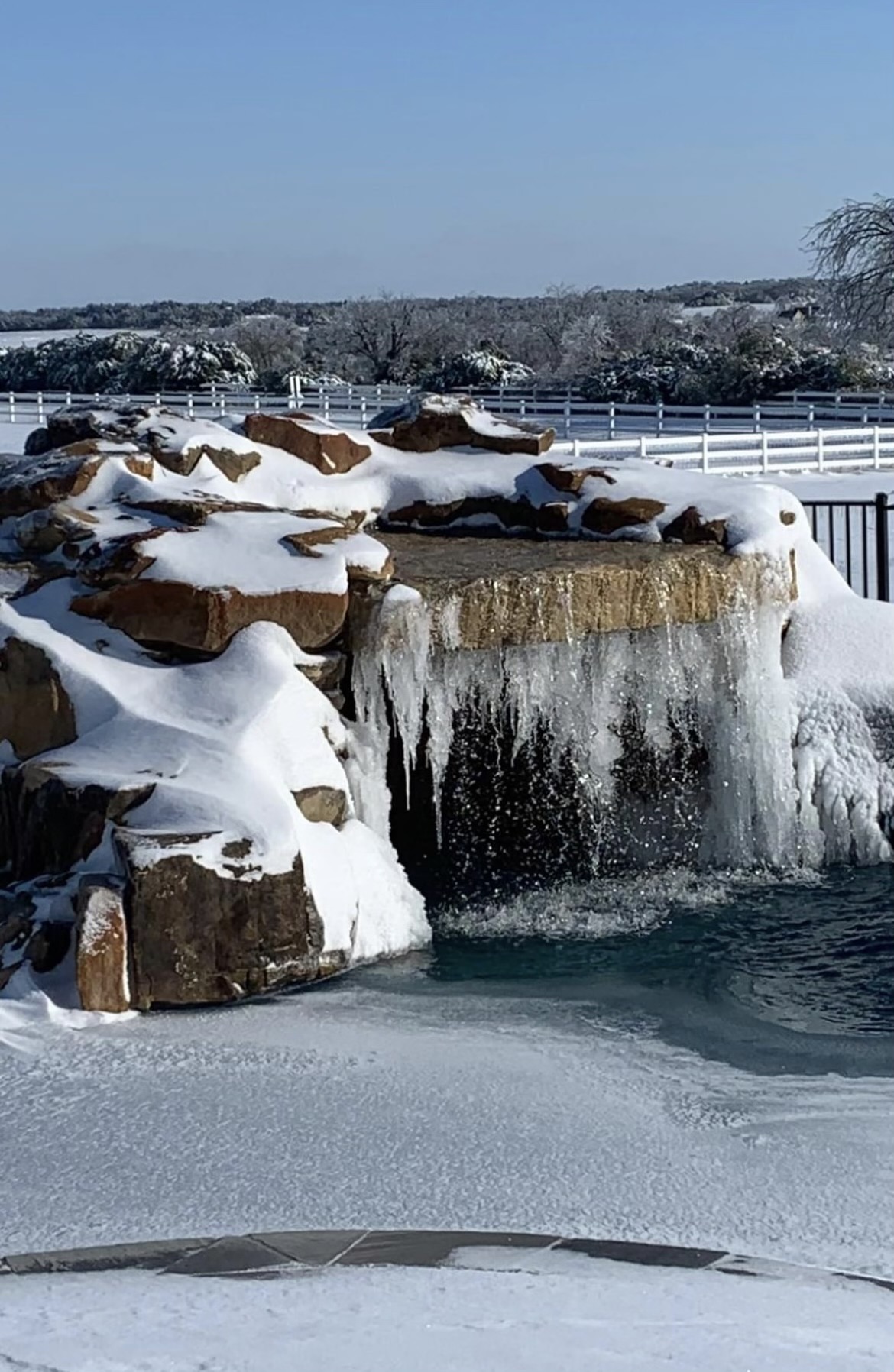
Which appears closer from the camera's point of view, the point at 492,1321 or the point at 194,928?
the point at 492,1321

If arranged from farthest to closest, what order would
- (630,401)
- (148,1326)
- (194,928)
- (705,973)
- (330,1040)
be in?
(630,401)
(705,973)
(194,928)
(330,1040)
(148,1326)

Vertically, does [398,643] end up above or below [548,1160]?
above

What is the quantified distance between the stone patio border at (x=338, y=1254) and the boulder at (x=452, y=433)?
720 cm

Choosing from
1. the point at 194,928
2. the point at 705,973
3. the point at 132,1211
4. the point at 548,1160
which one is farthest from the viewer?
A: the point at 705,973

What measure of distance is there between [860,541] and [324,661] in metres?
10.7

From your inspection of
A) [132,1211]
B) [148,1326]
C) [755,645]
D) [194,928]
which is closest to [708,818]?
[755,645]

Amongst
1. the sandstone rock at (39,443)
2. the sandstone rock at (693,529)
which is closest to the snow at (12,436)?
the sandstone rock at (39,443)

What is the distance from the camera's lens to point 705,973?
7.69 m

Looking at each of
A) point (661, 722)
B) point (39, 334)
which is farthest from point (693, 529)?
point (39, 334)

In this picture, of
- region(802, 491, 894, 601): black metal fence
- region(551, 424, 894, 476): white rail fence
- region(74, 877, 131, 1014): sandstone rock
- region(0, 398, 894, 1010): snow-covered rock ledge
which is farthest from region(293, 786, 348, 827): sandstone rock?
region(551, 424, 894, 476): white rail fence

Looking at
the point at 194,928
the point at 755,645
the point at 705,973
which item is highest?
the point at 755,645

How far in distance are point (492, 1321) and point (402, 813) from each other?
5.55 metres

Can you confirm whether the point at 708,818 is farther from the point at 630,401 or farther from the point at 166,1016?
the point at 630,401

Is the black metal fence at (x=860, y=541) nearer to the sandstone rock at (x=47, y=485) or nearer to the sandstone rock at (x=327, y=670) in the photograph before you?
the sandstone rock at (x=327, y=670)
